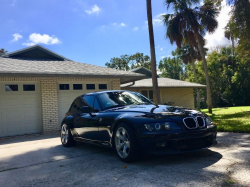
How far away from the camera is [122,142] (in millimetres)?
4688

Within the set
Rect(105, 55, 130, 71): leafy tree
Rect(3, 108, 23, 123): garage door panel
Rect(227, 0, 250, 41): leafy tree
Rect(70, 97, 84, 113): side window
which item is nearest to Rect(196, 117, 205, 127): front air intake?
Rect(70, 97, 84, 113): side window

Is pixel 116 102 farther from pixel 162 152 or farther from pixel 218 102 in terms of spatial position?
pixel 218 102

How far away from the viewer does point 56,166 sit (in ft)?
15.9

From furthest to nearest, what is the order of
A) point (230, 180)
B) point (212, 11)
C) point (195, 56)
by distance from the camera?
1. point (195, 56)
2. point (212, 11)
3. point (230, 180)

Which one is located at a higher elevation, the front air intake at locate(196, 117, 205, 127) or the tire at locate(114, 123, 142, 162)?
the front air intake at locate(196, 117, 205, 127)

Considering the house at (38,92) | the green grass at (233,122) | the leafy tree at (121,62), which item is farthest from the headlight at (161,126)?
the leafy tree at (121,62)

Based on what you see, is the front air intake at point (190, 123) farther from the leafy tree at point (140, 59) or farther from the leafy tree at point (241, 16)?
the leafy tree at point (140, 59)

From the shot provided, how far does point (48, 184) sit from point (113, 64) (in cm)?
4767

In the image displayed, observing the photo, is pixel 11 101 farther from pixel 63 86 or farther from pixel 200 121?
pixel 200 121

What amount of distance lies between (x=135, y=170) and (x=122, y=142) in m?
0.72

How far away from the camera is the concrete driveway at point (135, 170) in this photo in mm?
3502

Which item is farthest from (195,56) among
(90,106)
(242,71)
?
(90,106)

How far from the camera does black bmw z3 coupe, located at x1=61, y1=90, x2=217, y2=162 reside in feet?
13.8

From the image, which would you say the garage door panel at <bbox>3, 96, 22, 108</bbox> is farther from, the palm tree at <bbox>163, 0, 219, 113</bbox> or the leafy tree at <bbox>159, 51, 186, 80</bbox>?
the leafy tree at <bbox>159, 51, 186, 80</bbox>
